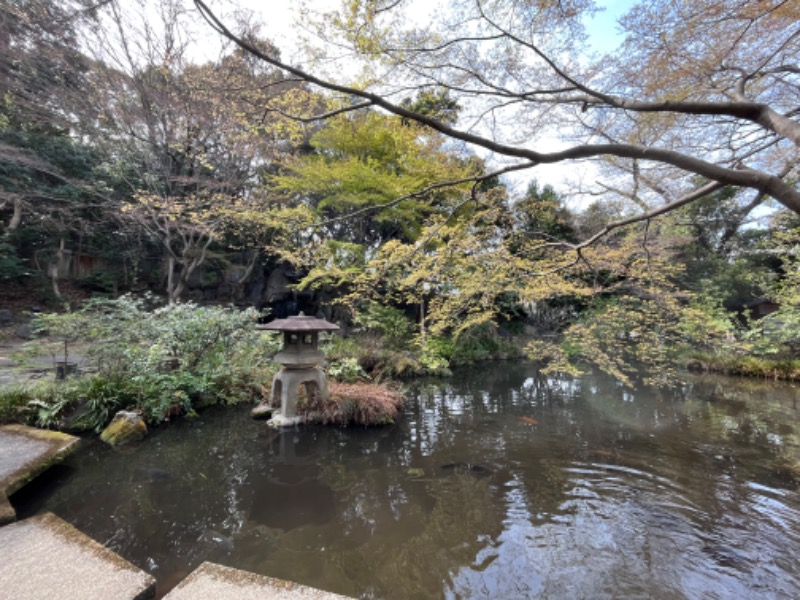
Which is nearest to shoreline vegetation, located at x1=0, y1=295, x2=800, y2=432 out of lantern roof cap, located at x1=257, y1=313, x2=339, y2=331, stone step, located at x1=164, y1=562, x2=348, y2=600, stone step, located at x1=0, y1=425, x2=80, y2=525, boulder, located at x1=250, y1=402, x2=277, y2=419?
boulder, located at x1=250, y1=402, x2=277, y2=419

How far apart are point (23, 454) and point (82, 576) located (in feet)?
7.58

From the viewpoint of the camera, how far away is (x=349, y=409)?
572 cm

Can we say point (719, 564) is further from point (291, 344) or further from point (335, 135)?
point (335, 135)

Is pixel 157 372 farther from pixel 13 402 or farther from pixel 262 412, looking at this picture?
pixel 262 412

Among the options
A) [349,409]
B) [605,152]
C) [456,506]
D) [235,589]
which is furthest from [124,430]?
[605,152]

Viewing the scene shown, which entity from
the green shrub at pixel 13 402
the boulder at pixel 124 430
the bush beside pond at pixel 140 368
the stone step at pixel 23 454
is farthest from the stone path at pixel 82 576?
the bush beside pond at pixel 140 368

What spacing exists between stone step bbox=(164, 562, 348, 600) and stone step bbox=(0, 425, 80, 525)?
69.8 inches

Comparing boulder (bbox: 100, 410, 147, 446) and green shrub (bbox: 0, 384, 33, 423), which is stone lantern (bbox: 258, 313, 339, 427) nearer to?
boulder (bbox: 100, 410, 147, 446)

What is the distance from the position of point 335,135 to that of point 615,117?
791cm

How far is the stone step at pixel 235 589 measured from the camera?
1846mm

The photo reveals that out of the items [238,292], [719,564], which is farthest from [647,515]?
[238,292]

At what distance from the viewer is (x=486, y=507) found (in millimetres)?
3572

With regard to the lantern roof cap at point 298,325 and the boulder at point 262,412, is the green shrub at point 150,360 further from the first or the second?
the lantern roof cap at point 298,325

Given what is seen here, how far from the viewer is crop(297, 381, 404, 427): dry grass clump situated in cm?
570
